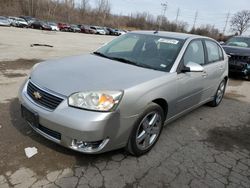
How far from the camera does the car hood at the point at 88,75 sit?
9.62ft

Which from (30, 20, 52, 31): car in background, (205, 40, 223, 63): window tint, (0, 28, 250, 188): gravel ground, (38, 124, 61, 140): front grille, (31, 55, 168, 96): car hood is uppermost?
(205, 40, 223, 63): window tint

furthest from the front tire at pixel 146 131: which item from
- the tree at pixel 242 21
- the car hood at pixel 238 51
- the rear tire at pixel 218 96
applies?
the tree at pixel 242 21

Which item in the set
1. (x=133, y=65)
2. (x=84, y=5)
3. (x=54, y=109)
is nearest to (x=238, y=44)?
(x=133, y=65)

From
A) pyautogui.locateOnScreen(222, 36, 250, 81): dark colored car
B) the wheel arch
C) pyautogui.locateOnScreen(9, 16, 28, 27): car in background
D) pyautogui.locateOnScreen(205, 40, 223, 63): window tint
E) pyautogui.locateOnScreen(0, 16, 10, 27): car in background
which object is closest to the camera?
the wheel arch

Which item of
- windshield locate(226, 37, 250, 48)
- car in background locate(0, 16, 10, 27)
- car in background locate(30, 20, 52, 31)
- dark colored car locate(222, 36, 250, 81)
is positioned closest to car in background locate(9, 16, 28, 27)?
car in background locate(30, 20, 52, 31)

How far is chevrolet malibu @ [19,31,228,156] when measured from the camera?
2.76 meters

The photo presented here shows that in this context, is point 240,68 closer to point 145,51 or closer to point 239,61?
point 239,61

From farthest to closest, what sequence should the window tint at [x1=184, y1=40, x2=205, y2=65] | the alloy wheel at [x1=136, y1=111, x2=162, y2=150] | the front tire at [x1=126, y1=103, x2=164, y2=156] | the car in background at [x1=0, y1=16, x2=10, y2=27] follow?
1. the car in background at [x1=0, y1=16, x2=10, y2=27]
2. the window tint at [x1=184, y1=40, x2=205, y2=65]
3. the alloy wheel at [x1=136, y1=111, x2=162, y2=150]
4. the front tire at [x1=126, y1=103, x2=164, y2=156]

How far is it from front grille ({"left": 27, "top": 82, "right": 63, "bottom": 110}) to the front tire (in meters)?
0.97

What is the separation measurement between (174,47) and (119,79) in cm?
137

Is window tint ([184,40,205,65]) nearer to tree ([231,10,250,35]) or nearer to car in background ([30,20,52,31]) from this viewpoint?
car in background ([30,20,52,31])

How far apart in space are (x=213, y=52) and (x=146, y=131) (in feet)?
9.02

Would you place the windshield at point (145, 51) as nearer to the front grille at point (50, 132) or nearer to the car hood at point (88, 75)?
the car hood at point (88, 75)

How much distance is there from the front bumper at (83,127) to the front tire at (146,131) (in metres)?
0.17
